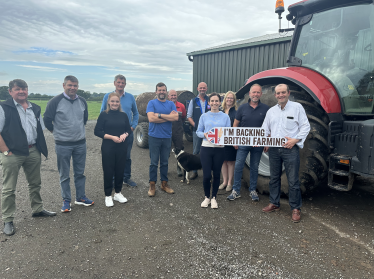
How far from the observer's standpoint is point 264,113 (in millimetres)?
3648

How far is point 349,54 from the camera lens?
3170 mm

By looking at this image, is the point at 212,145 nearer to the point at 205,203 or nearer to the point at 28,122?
the point at 205,203

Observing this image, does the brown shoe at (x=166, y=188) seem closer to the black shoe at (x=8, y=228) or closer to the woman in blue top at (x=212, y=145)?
the woman in blue top at (x=212, y=145)

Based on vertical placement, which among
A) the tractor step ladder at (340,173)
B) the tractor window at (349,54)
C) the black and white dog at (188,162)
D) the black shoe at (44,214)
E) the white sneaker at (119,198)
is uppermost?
the tractor window at (349,54)

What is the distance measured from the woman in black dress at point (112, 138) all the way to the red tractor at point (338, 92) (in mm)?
2446

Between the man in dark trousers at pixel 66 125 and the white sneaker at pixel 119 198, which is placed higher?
the man in dark trousers at pixel 66 125

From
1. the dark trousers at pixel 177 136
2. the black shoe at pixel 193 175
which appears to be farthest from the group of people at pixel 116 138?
the dark trousers at pixel 177 136

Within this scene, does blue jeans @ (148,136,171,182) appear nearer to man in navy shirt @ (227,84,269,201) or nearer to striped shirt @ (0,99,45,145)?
man in navy shirt @ (227,84,269,201)

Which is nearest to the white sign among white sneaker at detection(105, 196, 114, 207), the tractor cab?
the tractor cab

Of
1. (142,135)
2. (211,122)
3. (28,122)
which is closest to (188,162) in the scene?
(211,122)

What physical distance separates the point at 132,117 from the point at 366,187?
4.35m

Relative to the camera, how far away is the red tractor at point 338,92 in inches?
114

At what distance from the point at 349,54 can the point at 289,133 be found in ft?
4.18

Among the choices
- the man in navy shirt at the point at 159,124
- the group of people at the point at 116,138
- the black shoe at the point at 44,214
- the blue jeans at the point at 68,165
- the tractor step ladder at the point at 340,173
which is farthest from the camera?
the man in navy shirt at the point at 159,124
